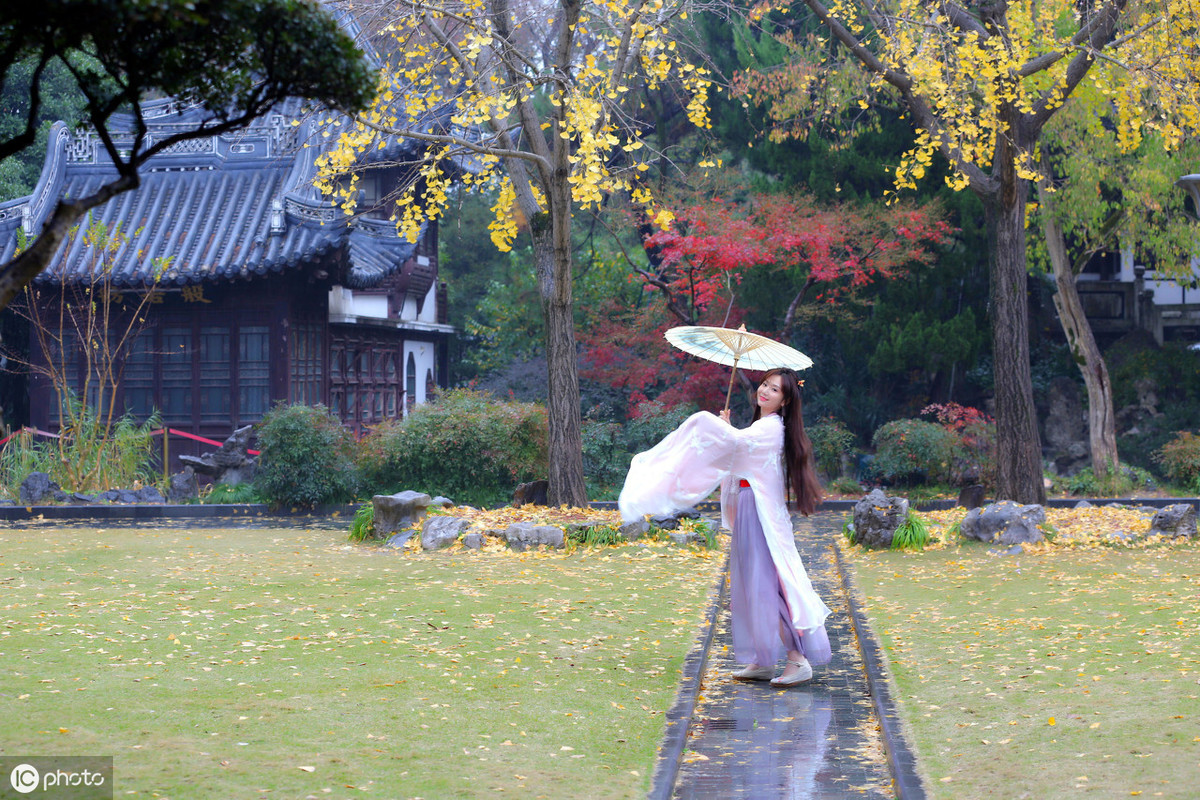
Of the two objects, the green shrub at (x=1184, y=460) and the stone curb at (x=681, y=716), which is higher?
the green shrub at (x=1184, y=460)

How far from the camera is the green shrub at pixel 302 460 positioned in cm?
1574

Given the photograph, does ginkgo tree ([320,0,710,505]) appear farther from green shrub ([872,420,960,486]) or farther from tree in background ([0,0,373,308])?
tree in background ([0,0,373,308])

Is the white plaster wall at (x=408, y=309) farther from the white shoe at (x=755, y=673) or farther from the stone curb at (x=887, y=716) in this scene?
the white shoe at (x=755, y=673)

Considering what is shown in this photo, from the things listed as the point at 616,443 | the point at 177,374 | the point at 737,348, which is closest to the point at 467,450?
the point at 616,443

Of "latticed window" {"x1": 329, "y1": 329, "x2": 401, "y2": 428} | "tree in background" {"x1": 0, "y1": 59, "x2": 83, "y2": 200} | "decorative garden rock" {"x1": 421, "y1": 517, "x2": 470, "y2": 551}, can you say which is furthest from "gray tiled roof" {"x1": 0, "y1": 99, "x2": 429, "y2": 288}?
"decorative garden rock" {"x1": 421, "y1": 517, "x2": 470, "y2": 551}

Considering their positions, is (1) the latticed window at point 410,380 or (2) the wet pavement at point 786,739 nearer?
(2) the wet pavement at point 786,739

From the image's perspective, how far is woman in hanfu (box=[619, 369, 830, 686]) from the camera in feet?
21.0

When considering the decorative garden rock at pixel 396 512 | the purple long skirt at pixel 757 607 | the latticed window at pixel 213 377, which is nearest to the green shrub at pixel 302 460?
the decorative garden rock at pixel 396 512

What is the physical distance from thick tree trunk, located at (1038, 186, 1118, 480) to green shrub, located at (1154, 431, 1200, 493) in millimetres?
824

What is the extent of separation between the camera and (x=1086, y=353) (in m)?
18.4

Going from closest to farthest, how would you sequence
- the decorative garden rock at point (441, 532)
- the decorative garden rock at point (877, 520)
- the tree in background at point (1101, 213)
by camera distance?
the decorative garden rock at point (441, 532)
the decorative garden rock at point (877, 520)
the tree in background at point (1101, 213)

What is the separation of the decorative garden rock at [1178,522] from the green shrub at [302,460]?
35.8ft

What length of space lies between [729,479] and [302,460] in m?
10.6

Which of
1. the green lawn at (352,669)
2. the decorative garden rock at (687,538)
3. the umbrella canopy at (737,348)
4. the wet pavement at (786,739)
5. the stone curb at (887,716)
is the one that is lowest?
the wet pavement at (786,739)
